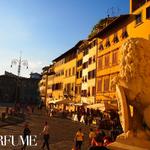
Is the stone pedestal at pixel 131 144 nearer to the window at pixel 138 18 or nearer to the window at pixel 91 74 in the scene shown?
the window at pixel 138 18

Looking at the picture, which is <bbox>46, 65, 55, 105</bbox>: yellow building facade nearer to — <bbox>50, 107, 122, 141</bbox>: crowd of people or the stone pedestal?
<bbox>50, 107, 122, 141</bbox>: crowd of people

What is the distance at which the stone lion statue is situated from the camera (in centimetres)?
761

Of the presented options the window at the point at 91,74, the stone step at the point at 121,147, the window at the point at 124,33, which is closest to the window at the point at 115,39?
the window at the point at 124,33

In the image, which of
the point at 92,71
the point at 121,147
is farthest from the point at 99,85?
the point at 121,147

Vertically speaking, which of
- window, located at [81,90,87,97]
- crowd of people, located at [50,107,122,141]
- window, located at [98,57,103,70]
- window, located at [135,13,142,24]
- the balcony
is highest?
the balcony

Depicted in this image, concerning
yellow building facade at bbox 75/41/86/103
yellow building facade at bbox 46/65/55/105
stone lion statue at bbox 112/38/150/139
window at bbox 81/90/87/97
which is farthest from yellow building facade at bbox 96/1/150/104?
yellow building facade at bbox 46/65/55/105

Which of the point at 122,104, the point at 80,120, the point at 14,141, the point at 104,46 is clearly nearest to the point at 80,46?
the point at 104,46

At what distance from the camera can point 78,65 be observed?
67.6 m

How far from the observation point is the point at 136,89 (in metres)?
7.65

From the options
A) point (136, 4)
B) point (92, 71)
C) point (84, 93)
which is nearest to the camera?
point (136, 4)

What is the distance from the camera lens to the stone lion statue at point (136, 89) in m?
7.61

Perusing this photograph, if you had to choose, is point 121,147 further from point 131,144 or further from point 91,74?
point 91,74

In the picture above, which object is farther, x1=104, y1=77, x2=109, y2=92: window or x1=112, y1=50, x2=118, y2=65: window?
x1=104, y1=77, x2=109, y2=92: window

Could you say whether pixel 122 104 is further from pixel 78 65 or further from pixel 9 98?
pixel 9 98
